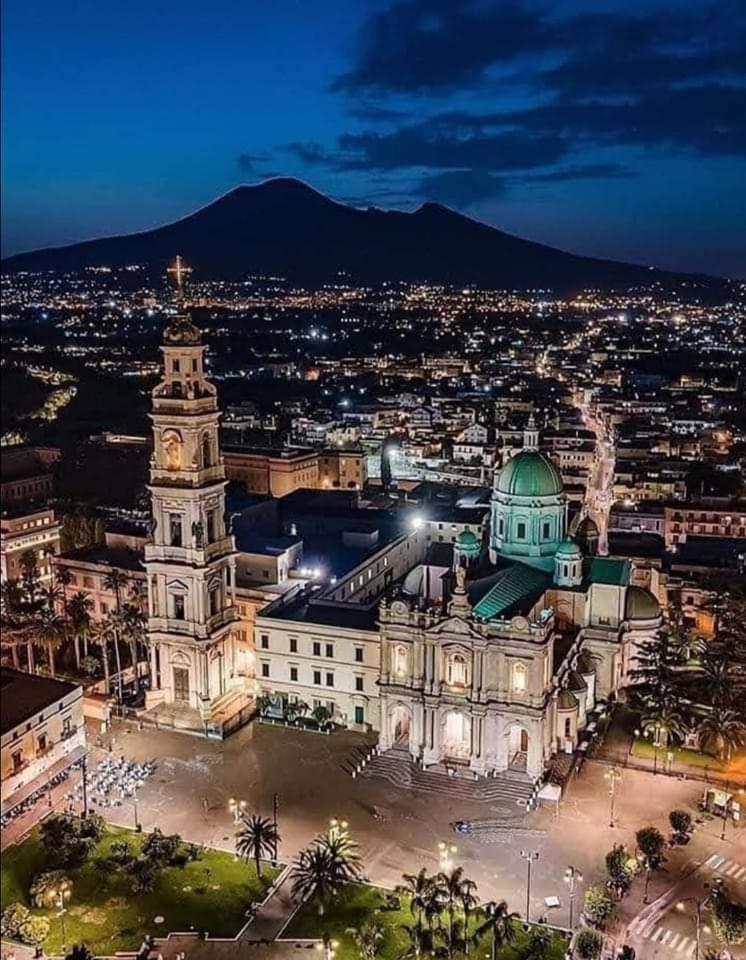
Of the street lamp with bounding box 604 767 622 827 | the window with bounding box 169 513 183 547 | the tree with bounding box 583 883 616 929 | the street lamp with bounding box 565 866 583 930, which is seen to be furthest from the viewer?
the window with bounding box 169 513 183 547

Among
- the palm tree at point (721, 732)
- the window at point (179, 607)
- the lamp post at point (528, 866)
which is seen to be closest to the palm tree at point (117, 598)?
the window at point (179, 607)

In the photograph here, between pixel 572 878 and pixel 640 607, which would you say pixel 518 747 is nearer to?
pixel 572 878

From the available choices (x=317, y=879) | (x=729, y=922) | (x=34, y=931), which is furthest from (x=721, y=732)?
(x=34, y=931)

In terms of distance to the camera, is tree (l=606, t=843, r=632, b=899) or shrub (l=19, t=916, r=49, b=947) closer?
shrub (l=19, t=916, r=49, b=947)

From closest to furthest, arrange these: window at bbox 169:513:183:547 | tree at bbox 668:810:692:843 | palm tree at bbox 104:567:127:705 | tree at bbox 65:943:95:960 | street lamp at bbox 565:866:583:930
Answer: tree at bbox 65:943:95:960, street lamp at bbox 565:866:583:930, tree at bbox 668:810:692:843, window at bbox 169:513:183:547, palm tree at bbox 104:567:127:705

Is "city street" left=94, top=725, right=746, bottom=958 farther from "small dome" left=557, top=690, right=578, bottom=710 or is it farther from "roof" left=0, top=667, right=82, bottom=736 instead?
"roof" left=0, top=667, right=82, bottom=736

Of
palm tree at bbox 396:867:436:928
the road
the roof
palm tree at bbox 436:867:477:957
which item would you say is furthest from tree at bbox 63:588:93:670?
the road

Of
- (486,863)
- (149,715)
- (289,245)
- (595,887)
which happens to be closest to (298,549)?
(149,715)

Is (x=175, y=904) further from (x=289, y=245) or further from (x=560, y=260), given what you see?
(x=560, y=260)
